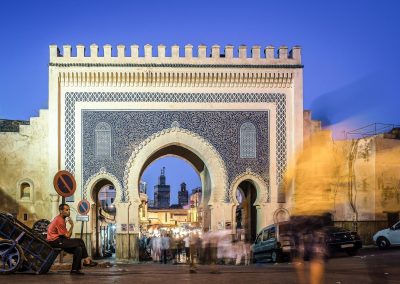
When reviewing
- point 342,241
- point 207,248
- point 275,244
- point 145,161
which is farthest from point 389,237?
point 145,161

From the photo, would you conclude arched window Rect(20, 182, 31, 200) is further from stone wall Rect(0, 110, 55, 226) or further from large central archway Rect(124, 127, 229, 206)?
large central archway Rect(124, 127, 229, 206)

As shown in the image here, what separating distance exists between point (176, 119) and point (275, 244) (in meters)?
7.76

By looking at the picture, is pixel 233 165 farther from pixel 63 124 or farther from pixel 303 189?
pixel 63 124

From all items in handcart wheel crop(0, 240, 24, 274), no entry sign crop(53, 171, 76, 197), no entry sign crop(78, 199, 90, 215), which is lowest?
handcart wheel crop(0, 240, 24, 274)

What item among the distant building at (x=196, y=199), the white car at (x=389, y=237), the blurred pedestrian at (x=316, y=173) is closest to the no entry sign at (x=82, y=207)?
the blurred pedestrian at (x=316, y=173)

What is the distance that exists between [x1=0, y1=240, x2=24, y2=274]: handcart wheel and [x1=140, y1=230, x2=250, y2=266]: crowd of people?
15.9 feet

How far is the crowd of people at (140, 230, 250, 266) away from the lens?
19206 mm

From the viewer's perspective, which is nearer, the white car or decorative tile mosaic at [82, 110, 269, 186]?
the white car

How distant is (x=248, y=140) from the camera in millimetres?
26094

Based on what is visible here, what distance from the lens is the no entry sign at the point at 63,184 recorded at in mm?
14031

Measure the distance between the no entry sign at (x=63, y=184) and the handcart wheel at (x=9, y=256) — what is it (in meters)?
2.81

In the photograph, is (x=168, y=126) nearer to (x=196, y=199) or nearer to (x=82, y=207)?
(x=82, y=207)

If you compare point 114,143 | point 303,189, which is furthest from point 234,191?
point 114,143

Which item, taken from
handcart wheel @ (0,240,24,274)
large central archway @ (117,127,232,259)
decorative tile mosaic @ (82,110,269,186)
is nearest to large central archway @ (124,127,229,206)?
large central archway @ (117,127,232,259)
